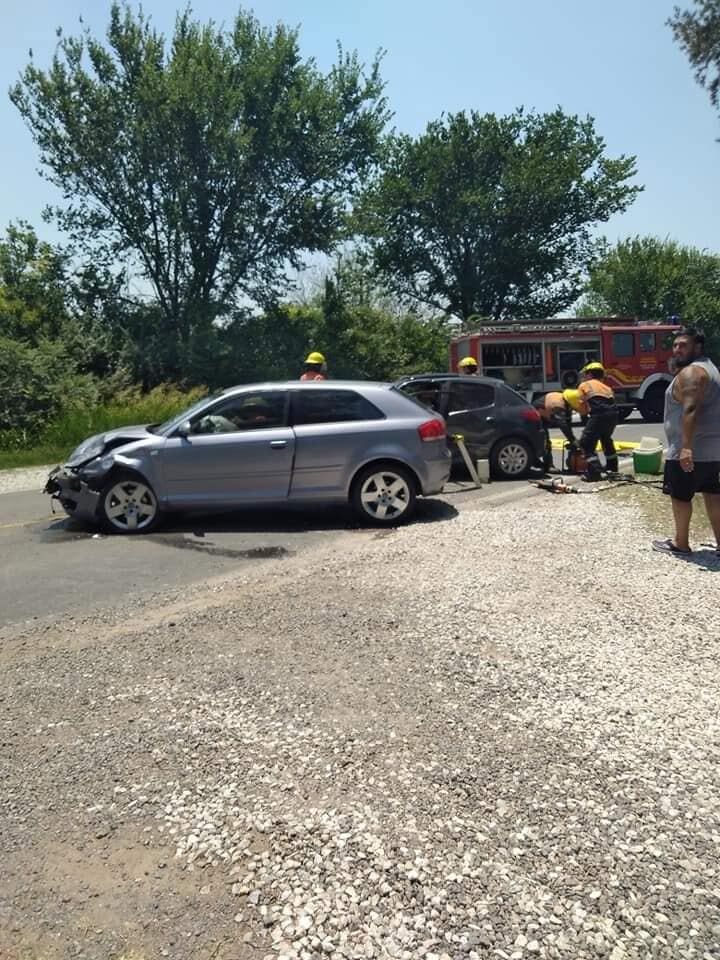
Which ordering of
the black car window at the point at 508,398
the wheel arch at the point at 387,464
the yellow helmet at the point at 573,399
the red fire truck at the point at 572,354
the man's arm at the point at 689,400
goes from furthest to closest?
the red fire truck at the point at 572,354
the black car window at the point at 508,398
the yellow helmet at the point at 573,399
the wheel arch at the point at 387,464
the man's arm at the point at 689,400

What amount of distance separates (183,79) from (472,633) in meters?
25.3

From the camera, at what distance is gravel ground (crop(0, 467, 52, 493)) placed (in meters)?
13.5

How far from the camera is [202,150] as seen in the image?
25.9 metres

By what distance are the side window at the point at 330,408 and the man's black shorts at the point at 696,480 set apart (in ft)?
10.3

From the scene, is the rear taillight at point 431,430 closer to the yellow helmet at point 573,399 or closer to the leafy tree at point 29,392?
the yellow helmet at point 573,399

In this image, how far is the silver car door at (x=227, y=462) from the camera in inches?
316

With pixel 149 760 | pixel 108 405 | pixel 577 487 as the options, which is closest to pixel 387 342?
pixel 108 405

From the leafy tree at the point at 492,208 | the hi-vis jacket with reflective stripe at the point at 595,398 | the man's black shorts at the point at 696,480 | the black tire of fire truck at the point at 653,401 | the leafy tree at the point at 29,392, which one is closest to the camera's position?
the man's black shorts at the point at 696,480

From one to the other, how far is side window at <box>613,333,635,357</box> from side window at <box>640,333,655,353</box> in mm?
266

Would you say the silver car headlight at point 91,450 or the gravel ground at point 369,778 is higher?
the silver car headlight at point 91,450

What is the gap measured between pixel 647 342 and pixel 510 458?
1217 cm

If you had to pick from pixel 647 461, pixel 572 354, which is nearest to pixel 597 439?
pixel 647 461

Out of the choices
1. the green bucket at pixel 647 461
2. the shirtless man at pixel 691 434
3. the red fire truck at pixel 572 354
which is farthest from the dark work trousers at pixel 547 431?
the red fire truck at pixel 572 354

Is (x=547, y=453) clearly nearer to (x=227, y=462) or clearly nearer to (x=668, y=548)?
(x=668, y=548)
